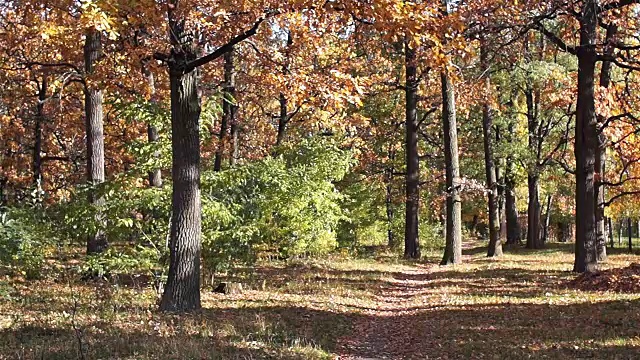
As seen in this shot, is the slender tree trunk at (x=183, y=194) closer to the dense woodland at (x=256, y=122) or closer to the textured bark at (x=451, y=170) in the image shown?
the dense woodland at (x=256, y=122)

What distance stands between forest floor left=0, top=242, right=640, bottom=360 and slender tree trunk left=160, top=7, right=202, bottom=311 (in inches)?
19.5

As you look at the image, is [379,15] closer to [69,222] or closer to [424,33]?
[424,33]

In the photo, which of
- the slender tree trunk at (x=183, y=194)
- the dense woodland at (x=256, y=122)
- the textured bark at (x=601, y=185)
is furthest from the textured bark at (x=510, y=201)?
the slender tree trunk at (x=183, y=194)

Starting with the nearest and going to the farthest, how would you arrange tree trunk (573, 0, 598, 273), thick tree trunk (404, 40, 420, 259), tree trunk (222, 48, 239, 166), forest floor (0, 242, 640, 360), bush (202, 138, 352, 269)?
forest floor (0, 242, 640, 360) < bush (202, 138, 352, 269) < tree trunk (573, 0, 598, 273) < tree trunk (222, 48, 239, 166) < thick tree trunk (404, 40, 420, 259)

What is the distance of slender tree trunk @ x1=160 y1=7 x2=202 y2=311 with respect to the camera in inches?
397

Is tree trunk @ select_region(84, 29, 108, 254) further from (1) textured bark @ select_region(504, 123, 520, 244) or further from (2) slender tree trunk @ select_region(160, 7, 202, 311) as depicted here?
(1) textured bark @ select_region(504, 123, 520, 244)

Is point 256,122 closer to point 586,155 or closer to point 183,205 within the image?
point 586,155

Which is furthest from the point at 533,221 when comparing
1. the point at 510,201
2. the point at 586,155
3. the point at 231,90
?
the point at 231,90

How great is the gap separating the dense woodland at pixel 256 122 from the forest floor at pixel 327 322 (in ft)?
1.10

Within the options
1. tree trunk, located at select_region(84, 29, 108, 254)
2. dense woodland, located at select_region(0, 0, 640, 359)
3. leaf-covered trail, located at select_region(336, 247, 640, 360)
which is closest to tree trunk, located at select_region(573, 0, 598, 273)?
dense woodland, located at select_region(0, 0, 640, 359)

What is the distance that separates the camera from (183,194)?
1012 centimetres

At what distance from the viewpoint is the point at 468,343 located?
8.59m

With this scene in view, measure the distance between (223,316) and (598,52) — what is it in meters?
12.1

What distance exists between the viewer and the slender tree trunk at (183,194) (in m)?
10.1
